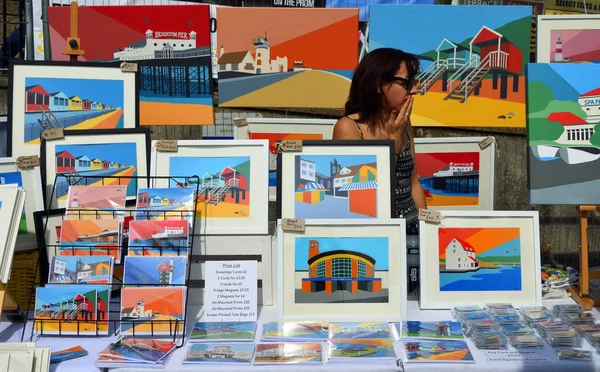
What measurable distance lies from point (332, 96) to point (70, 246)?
210 cm

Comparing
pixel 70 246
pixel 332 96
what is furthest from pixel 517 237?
pixel 332 96

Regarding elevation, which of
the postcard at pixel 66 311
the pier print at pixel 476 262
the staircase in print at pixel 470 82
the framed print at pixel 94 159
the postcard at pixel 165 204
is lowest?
the postcard at pixel 66 311

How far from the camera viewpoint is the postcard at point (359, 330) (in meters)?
1.90

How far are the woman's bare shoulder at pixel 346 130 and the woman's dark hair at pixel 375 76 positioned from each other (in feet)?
0.25

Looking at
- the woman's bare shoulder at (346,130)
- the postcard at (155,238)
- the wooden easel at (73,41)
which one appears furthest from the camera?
the wooden easel at (73,41)

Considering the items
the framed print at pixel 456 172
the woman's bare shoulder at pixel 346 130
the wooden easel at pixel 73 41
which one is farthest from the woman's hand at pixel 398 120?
the wooden easel at pixel 73 41

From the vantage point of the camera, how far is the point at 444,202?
11.7ft

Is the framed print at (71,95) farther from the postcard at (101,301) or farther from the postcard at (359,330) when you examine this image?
the postcard at (359,330)

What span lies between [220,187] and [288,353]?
0.72m

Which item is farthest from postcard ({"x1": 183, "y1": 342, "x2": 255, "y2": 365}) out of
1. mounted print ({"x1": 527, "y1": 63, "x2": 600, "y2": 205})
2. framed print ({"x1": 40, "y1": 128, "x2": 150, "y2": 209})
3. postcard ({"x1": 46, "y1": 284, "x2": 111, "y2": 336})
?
mounted print ({"x1": 527, "y1": 63, "x2": 600, "y2": 205})

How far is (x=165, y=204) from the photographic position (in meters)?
2.12

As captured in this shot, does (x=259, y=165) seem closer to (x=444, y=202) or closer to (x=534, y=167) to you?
(x=534, y=167)

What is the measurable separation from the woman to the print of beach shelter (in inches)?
15.9

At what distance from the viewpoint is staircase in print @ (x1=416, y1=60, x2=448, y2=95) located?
3.78 m
